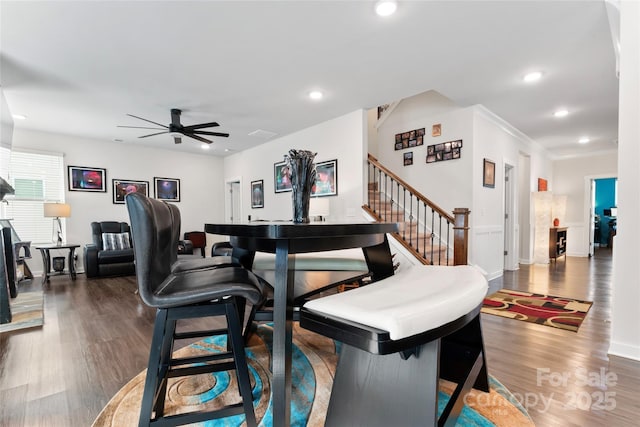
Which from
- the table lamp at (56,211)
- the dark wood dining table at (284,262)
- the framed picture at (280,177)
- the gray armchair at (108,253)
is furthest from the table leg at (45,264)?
the dark wood dining table at (284,262)

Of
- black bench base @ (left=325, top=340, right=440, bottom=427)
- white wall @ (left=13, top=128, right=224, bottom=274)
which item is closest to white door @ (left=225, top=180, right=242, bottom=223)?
white wall @ (left=13, top=128, right=224, bottom=274)

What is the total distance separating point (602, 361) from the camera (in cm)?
189

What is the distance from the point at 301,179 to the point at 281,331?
2.34 ft

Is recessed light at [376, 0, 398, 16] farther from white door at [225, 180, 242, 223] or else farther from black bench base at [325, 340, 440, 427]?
white door at [225, 180, 242, 223]

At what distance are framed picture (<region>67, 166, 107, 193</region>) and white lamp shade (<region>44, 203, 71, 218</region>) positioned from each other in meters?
0.82

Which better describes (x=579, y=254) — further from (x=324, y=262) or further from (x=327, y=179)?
(x=324, y=262)

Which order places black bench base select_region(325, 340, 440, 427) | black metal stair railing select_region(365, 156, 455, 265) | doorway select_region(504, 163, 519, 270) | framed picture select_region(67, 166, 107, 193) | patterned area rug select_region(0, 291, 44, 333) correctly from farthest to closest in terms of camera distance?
framed picture select_region(67, 166, 107, 193) < doorway select_region(504, 163, 519, 270) < black metal stair railing select_region(365, 156, 455, 265) < patterned area rug select_region(0, 291, 44, 333) < black bench base select_region(325, 340, 440, 427)

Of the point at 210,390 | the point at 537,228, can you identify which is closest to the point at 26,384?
the point at 210,390

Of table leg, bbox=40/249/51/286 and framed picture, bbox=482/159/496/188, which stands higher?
framed picture, bbox=482/159/496/188

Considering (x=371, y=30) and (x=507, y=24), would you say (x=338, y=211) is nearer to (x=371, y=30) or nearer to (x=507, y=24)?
(x=371, y=30)

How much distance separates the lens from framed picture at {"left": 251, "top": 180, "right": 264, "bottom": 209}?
649 cm

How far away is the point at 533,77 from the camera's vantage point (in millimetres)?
3348

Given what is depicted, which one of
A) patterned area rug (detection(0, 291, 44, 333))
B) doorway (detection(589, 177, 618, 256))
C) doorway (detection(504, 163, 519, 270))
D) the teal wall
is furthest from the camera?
the teal wall

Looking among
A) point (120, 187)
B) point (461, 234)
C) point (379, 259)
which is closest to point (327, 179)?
point (461, 234)
